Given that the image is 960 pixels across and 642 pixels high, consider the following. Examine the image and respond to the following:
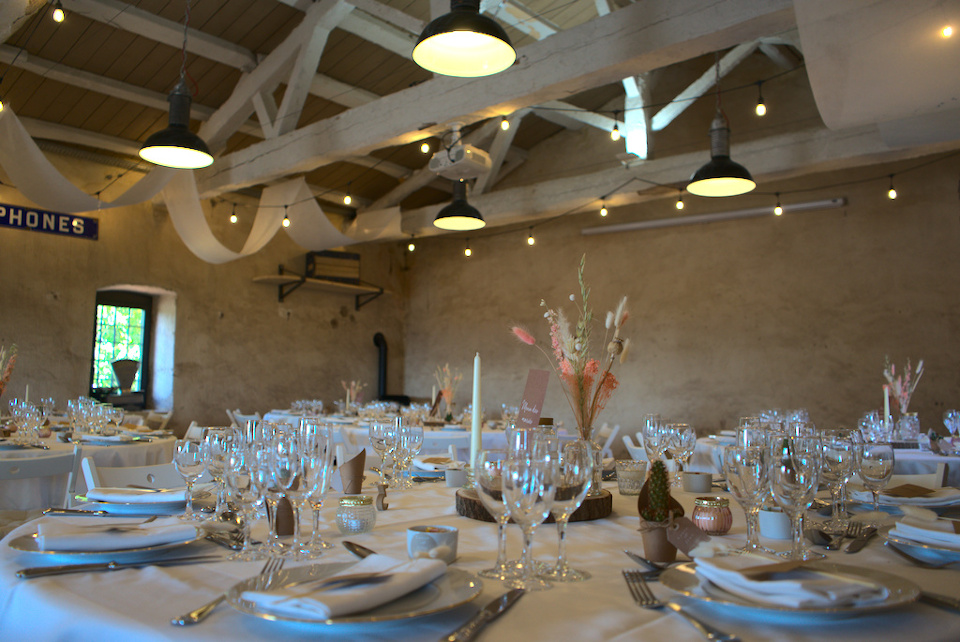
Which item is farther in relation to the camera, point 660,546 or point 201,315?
point 201,315

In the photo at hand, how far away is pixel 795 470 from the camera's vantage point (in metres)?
1.24

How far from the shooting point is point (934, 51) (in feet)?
11.3

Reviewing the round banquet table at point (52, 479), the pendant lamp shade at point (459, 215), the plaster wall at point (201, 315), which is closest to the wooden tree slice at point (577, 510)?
the round banquet table at point (52, 479)

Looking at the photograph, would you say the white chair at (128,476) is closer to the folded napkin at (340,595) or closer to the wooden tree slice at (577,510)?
the wooden tree slice at (577,510)

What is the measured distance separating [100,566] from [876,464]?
1712 millimetres

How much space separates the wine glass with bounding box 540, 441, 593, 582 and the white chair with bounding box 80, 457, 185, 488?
1648mm

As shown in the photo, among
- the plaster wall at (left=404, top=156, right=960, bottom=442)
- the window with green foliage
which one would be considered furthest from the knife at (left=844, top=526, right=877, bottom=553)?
the window with green foliage

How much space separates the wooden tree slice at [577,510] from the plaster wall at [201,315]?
715 centimetres

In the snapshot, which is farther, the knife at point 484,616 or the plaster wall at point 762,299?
the plaster wall at point 762,299

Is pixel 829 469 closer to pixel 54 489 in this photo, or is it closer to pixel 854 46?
pixel 854 46

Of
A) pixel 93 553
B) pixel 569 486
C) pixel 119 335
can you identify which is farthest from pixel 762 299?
pixel 93 553

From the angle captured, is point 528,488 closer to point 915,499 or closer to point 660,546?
point 660,546

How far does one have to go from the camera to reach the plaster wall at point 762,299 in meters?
7.25

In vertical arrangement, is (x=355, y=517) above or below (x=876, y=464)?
below
